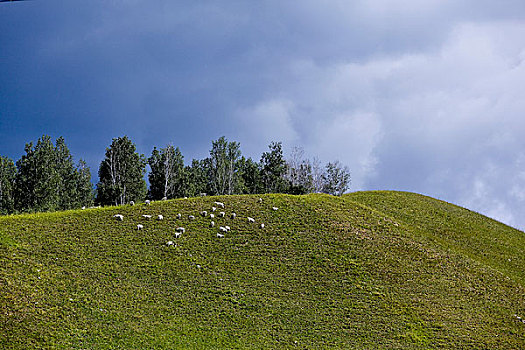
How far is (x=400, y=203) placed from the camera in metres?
48.1

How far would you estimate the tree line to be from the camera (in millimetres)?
54375

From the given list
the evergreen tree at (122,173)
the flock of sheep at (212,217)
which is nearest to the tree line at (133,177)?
the evergreen tree at (122,173)

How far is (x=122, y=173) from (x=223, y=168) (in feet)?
55.5

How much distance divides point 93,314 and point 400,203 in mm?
35255

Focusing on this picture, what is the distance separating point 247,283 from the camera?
2584 centimetres

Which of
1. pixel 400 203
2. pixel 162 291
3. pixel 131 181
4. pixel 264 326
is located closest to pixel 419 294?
pixel 264 326

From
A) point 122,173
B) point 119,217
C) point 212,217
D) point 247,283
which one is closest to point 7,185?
point 122,173

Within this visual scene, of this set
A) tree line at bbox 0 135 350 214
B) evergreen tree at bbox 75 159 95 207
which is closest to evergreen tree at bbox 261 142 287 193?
tree line at bbox 0 135 350 214

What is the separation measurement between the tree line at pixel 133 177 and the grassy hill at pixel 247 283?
2584 centimetres

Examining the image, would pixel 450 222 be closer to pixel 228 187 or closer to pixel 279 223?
pixel 279 223

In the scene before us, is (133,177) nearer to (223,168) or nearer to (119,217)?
(223,168)

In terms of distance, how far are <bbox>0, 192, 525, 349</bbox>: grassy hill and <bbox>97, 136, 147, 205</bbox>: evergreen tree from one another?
3116 centimetres

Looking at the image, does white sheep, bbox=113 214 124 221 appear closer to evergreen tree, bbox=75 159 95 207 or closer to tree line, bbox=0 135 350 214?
tree line, bbox=0 135 350 214

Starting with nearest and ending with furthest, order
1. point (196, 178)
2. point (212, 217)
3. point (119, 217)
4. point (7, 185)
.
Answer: point (119, 217) → point (212, 217) → point (7, 185) → point (196, 178)
